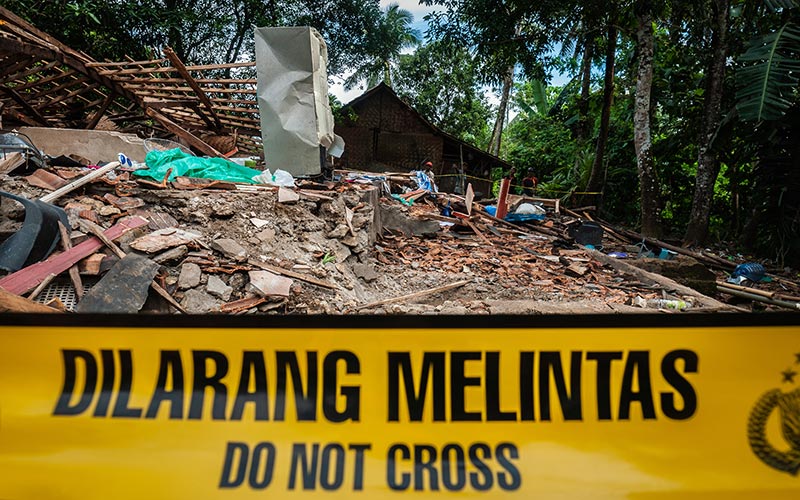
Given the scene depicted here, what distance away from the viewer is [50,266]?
4293mm

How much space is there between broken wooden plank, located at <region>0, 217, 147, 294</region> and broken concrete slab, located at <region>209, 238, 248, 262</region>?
98cm

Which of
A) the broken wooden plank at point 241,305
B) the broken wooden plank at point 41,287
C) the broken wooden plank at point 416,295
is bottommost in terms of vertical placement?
the broken wooden plank at point 416,295

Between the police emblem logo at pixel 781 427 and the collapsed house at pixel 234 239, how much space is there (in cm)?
410

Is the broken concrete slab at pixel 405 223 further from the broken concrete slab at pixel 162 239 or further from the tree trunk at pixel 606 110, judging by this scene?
the tree trunk at pixel 606 110

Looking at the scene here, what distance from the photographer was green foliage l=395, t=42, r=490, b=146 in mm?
25083

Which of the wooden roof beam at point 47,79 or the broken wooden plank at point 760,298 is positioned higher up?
the wooden roof beam at point 47,79

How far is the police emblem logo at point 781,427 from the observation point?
141 centimetres

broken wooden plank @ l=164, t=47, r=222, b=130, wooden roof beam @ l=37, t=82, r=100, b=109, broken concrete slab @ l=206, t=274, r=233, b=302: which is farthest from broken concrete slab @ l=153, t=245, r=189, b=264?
wooden roof beam @ l=37, t=82, r=100, b=109

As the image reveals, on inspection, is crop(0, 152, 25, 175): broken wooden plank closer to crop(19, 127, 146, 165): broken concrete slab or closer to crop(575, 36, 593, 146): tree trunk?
crop(19, 127, 146, 165): broken concrete slab

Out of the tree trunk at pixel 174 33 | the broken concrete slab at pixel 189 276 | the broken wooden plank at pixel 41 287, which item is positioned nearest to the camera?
the broken wooden plank at pixel 41 287

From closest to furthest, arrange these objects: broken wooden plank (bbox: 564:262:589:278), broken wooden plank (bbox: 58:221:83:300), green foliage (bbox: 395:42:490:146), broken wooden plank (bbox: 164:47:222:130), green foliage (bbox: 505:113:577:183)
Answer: broken wooden plank (bbox: 58:221:83:300) < broken wooden plank (bbox: 564:262:589:278) < broken wooden plank (bbox: 164:47:222:130) < green foliage (bbox: 505:113:577:183) < green foliage (bbox: 395:42:490:146)

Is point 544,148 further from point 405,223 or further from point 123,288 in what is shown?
point 123,288

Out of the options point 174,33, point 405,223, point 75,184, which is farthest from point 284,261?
point 174,33

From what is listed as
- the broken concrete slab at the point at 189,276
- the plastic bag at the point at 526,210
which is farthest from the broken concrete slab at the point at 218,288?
the plastic bag at the point at 526,210
